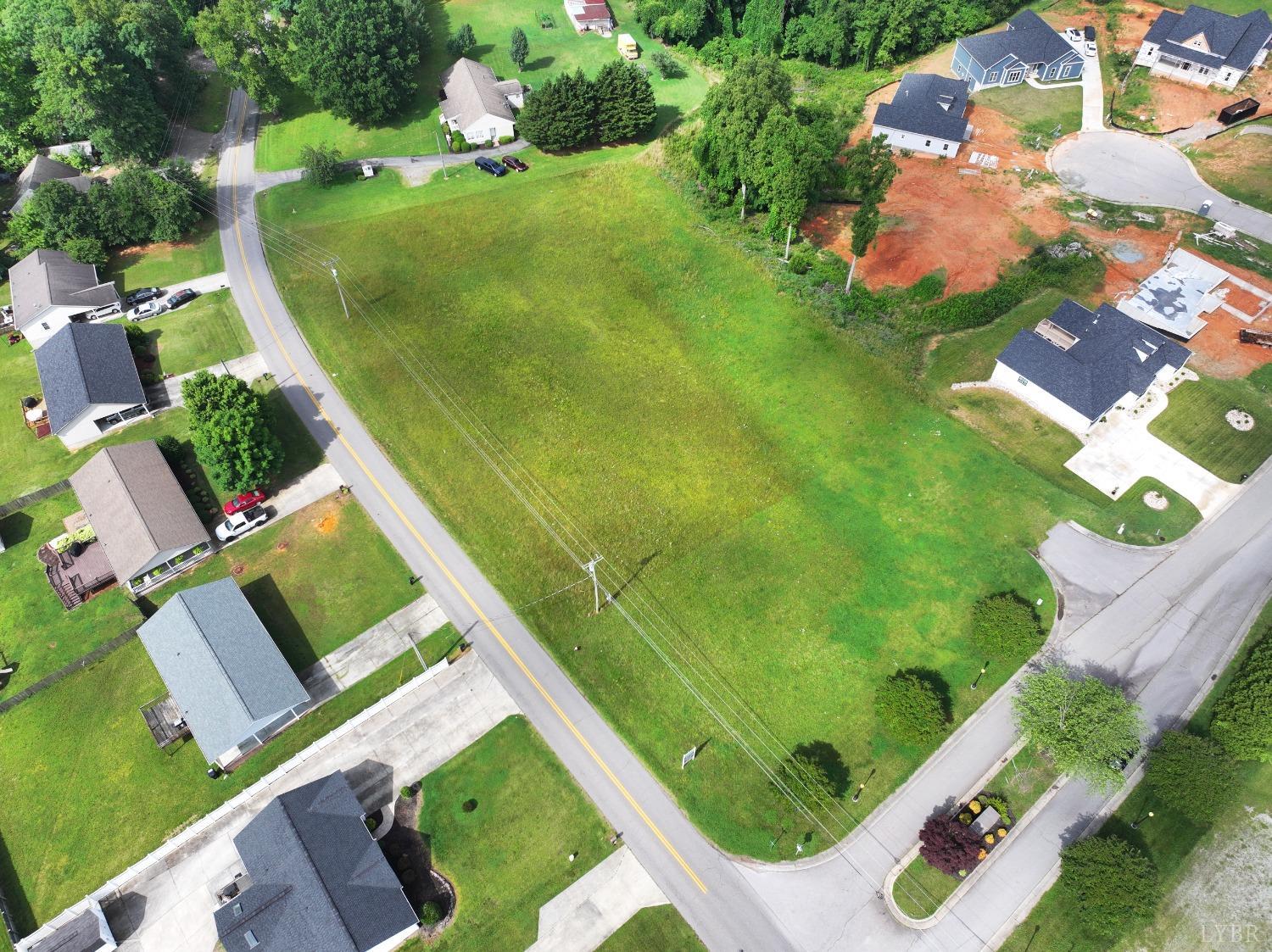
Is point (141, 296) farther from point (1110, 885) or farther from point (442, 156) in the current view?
point (1110, 885)

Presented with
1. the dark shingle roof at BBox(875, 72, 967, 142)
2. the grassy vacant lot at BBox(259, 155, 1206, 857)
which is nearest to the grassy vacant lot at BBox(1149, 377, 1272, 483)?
the grassy vacant lot at BBox(259, 155, 1206, 857)

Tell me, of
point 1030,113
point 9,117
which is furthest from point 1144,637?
point 9,117

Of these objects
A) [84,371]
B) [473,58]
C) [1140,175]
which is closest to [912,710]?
[84,371]

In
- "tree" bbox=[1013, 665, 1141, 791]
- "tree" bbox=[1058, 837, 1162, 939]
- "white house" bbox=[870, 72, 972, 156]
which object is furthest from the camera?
"white house" bbox=[870, 72, 972, 156]

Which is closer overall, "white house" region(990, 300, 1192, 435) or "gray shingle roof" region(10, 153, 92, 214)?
"white house" region(990, 300, 1192, 435)

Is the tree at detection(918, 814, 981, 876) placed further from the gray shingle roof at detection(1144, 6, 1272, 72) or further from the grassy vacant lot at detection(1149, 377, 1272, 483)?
the gray shingle roof at detection(1144, 6, 1272, 72)

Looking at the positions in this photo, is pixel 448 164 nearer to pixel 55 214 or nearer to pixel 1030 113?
pixel 55 214
